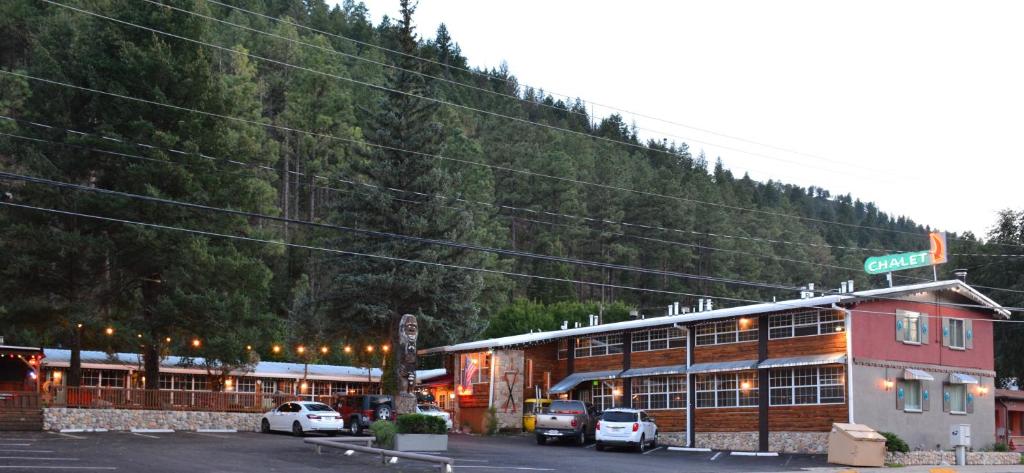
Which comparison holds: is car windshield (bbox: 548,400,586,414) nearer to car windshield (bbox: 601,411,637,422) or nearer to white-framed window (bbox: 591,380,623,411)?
car windshield (bbox: 601,411,637,422)

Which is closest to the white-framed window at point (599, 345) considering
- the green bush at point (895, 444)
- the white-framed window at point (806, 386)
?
the white-framed window at point (806, 386)

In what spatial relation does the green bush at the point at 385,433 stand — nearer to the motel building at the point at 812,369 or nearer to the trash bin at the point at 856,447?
the trash bin at the point at 856,447

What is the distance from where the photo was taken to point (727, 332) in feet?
137

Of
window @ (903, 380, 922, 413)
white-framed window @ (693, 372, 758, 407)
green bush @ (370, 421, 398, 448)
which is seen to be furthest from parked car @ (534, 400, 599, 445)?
window @ (903, 380, 922, 413)

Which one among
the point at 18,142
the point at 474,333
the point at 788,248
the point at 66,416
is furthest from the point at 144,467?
the point at 788,248

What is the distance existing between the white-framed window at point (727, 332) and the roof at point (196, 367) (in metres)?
23.2

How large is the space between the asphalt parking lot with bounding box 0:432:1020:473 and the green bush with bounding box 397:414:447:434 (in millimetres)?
1254

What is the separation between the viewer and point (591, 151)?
126 metres

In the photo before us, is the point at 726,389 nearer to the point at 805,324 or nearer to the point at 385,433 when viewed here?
the point at 805,324

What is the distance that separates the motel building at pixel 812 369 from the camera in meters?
37.1

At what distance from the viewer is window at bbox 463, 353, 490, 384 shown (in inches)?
2004

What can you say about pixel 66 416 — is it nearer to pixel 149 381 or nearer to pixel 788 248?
pixel 149 381

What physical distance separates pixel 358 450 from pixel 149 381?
20.8 metres

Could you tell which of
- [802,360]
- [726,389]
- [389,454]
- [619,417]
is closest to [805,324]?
[802,360]
